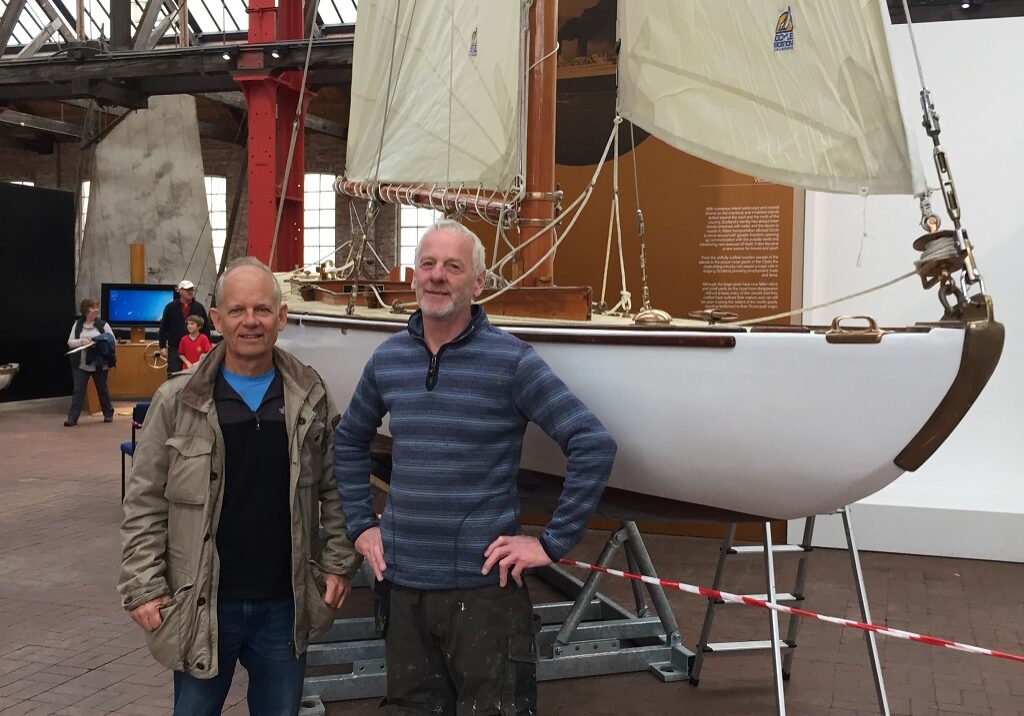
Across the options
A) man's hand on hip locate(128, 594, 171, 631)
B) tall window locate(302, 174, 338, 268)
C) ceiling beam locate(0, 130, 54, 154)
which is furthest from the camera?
ceiling beam locate(0, 130, 54, 154)

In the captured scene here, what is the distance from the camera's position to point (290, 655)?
7.72ft

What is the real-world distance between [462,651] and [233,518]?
2.01ft

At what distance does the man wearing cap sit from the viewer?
9.90m

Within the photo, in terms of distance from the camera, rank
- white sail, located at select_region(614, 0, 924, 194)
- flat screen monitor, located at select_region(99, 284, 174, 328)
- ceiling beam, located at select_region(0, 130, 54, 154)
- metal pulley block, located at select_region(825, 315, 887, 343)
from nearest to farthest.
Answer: metal pulley block, located at select_region(825, 315, 887, 343) → white sail, located at select_region(614, 0, 924, 194) → flat screen monitor, located at select_region(99, 284, 174, 328) → ceiling beam, located at select_region(0, 130, 54, 154)

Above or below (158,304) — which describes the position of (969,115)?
above

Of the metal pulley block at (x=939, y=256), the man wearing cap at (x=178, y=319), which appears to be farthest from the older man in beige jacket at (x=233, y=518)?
the man wearing cap at (x=178, y=319)

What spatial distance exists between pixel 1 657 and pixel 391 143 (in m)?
2.93

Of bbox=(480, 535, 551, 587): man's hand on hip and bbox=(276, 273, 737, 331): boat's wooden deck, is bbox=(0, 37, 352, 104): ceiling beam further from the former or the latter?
bbox=(480, 535, 551, 587): man's hand on hip

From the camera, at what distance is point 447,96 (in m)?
4.49

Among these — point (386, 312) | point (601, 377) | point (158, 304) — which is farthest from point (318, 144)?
point (601, 377)

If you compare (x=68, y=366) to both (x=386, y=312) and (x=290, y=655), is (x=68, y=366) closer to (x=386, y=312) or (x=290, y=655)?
(x=386, y=312)

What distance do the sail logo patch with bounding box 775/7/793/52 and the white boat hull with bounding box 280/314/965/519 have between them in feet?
2.91

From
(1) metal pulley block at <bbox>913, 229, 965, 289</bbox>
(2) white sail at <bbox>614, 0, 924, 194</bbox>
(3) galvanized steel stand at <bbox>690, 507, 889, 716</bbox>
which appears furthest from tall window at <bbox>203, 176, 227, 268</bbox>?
(1) metal pulley block at <bbox>913, 229, 965, 289</bbox>

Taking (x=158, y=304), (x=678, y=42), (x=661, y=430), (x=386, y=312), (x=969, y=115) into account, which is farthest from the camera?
(x=158, y=304)
